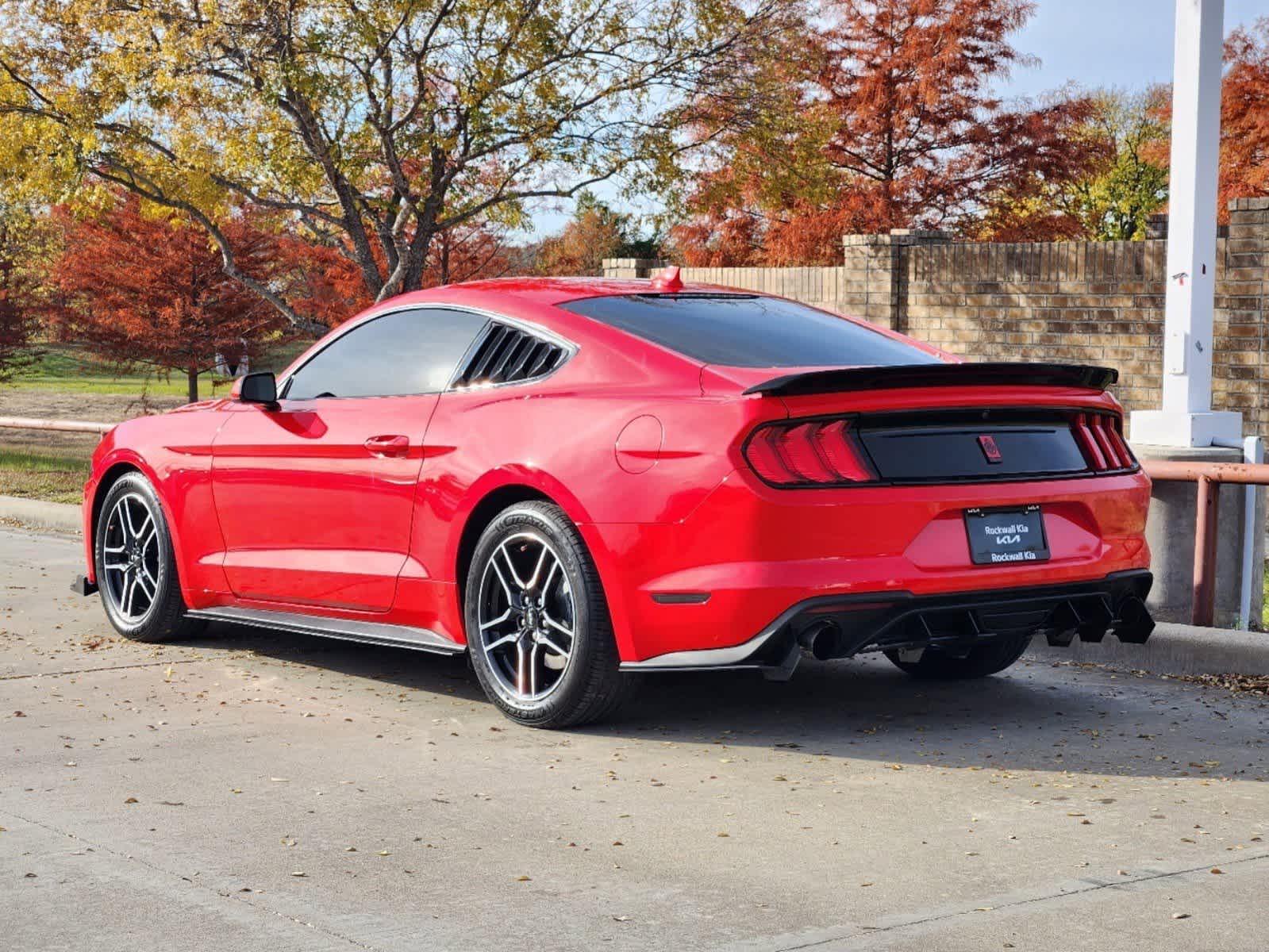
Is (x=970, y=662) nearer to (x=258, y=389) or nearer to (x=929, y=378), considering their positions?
(x=929, y=378)

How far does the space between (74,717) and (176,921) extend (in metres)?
2.71

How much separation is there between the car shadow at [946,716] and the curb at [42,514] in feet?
20.2

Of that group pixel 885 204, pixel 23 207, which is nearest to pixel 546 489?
pixel 885 204

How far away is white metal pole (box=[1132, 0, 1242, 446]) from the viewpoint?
362 inches

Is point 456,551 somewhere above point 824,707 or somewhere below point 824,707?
above

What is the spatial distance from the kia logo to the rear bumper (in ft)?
1.43

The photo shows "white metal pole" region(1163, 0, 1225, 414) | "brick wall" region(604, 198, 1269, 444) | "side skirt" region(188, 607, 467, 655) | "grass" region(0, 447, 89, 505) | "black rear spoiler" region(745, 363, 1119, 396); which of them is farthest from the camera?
"brick wall" region(604, 198, 1269, 444)

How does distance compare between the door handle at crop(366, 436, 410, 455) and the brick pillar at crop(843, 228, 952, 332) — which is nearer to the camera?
the door handle at crop(366, 436, 410, 455)

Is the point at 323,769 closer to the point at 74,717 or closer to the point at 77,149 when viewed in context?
the point at 74,717

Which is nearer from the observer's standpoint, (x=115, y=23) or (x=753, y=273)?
(x=115, y=23)

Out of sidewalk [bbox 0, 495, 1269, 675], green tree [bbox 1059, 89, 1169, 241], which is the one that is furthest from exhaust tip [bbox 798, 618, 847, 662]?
green tree [bbox 1059, 89, 1169, 241]

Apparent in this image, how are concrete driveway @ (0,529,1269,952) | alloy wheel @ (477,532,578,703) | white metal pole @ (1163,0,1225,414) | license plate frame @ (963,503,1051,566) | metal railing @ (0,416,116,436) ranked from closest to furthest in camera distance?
concrete driveway @ (0,529,1269,952) → license plate frame @ (963,503,1051,566) → alloy wheel @ (477,532,578,703) → white metal pole @ (1163,0,1225,414) → metal railing @ (0,416,116,436)

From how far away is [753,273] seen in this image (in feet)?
69.6

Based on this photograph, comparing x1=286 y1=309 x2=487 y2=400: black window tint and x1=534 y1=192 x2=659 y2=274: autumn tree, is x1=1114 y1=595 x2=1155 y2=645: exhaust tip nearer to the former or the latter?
x1=286 y1=309 x2=487 y2=400: black window tint
